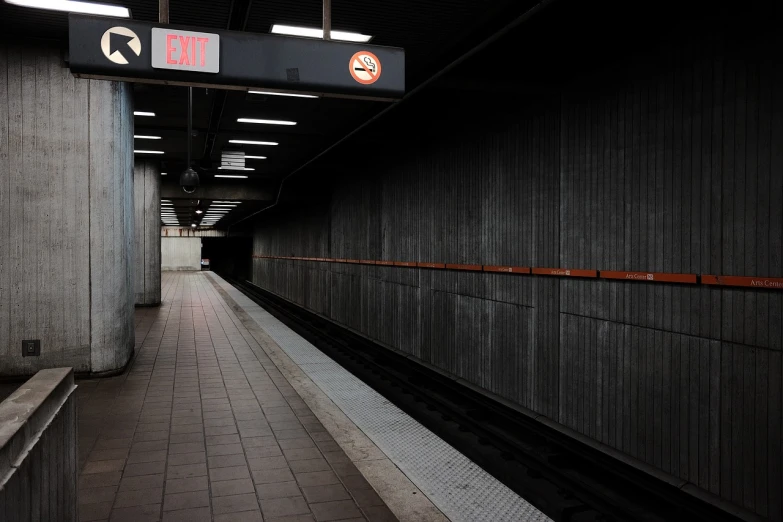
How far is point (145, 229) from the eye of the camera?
16141 mm

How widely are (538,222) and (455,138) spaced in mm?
2507

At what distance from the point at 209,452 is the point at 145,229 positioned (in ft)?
42.7

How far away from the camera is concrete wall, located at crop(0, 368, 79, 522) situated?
172 centimetres

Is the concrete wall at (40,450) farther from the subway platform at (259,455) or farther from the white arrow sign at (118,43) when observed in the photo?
the white arrow sign at (118,43)

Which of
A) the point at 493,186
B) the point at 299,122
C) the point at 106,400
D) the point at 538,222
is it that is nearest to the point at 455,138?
the point at 493,186

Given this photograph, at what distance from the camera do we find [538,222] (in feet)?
21.4

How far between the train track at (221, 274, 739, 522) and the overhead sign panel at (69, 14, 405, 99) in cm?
338

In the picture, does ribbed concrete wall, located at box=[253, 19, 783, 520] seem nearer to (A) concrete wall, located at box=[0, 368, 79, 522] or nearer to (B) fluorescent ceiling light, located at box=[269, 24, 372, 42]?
(B) fluorescent ceiling light, located at box=[269, 24, 372, 42]

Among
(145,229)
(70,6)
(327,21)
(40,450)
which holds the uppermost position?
(70,6)

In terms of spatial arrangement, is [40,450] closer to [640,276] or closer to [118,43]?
[118,43]

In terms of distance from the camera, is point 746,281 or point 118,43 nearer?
point 118,43

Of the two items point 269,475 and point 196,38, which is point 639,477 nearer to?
point 269,475

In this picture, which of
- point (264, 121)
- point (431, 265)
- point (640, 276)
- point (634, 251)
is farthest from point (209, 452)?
point (264, 121)

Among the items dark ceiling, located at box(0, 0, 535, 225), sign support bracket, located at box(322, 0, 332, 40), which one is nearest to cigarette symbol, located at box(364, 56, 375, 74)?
sign support bracket, located at box(322, 0, 332, 40)
